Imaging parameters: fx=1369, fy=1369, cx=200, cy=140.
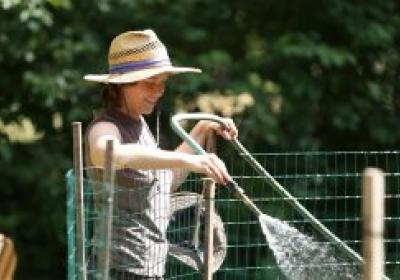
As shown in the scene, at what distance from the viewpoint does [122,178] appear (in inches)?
159

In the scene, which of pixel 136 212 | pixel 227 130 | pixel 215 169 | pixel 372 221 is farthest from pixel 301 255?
pixel 372 221

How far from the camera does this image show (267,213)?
191 inches

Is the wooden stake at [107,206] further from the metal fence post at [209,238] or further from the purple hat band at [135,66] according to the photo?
the metal fence post at [209,238]

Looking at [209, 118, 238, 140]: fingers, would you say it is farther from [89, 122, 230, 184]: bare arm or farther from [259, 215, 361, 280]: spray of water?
[89, 122, 230, 184]: bare arm

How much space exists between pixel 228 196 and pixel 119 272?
1153 mm

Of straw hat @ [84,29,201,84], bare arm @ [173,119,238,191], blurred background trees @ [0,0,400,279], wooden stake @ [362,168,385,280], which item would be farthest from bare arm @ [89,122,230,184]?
blurred background trees @ [0,0,400,279]

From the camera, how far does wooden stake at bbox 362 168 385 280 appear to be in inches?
114

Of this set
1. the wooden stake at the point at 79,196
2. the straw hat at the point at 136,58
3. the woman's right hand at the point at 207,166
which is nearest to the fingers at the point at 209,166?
the woman's right hand at the point at 207,166

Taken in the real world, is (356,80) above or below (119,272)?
above

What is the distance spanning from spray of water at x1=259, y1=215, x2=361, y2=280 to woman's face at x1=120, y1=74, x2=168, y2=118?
0.50 metres

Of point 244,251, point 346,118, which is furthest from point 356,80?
point 244,251

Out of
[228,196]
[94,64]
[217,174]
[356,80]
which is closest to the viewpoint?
[217,174]

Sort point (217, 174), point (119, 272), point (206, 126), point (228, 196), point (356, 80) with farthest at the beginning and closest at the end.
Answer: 1. point (356, 80)
2. point (228, 196)
3. point (206, 126)
4. point (119, 272)
5. point (217, 174)

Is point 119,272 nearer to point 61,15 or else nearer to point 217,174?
point 217,174
